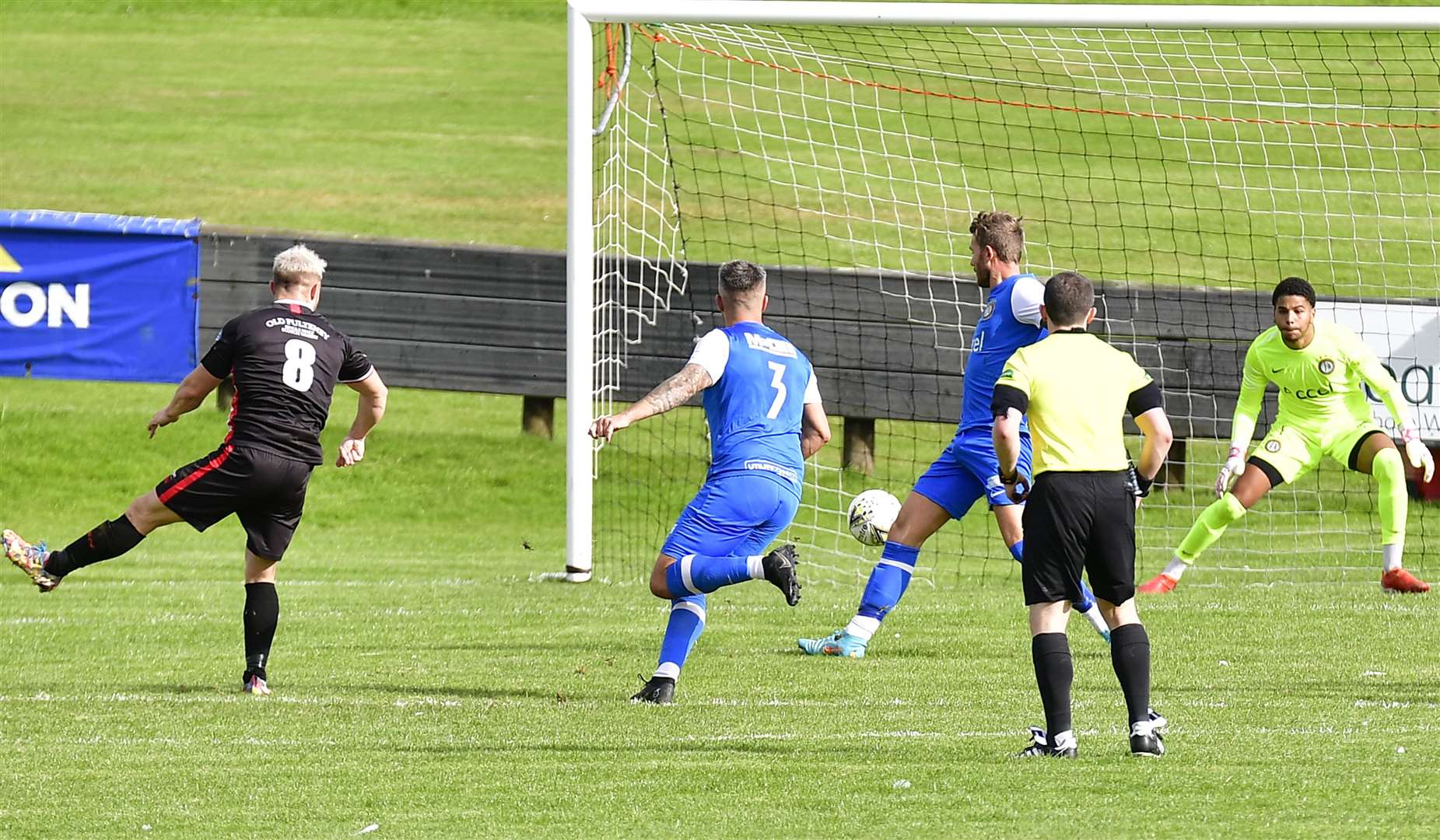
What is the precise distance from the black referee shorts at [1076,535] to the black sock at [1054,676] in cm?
15

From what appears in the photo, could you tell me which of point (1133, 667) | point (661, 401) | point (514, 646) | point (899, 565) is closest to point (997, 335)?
point (899, 565)

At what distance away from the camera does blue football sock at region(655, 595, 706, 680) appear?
8219 mm

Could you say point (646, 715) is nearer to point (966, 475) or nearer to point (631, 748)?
point (631, 748)

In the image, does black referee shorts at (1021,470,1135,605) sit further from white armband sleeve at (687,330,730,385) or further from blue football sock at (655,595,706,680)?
blue football sock at (655,595,706,680)

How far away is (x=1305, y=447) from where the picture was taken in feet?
37.7

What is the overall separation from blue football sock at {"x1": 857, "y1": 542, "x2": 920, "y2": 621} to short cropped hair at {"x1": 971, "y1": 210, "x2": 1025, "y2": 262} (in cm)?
159

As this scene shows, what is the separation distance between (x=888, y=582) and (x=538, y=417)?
10244mm

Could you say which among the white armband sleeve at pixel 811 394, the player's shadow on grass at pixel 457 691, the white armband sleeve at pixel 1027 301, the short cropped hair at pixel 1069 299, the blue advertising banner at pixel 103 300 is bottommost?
the player's shadow on grass at pixel 457 691

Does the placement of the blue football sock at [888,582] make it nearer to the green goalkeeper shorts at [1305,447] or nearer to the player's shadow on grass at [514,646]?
the player's shadow on grass at [514,646]

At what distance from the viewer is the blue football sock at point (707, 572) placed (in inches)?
312

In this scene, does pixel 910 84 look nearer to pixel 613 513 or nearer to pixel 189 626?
pixel 613 513

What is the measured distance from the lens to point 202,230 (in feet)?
56.3

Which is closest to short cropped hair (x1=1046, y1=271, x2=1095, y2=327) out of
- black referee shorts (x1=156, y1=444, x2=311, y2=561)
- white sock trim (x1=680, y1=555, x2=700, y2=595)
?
white sock trim (x1=680, y1=555, x2=700, y2=595)

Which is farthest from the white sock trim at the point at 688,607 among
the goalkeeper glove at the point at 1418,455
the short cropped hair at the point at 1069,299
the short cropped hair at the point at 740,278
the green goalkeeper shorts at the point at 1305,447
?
the green goalkeeper shorts at the point at 1305,447
